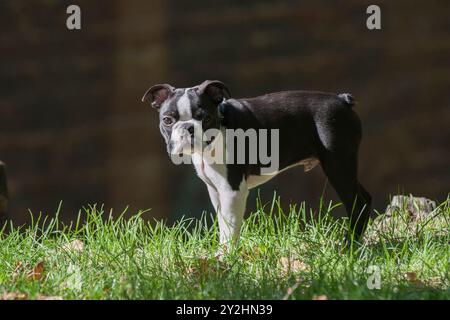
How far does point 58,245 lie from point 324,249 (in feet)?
4.96

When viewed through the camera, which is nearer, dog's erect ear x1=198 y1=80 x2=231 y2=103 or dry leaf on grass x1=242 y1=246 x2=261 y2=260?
dog's erect ear x1=198 y1=80 x2=231 y2=103

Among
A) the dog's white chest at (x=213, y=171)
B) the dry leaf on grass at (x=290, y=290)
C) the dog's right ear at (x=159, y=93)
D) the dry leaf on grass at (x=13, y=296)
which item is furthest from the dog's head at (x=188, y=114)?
the dry leaf on grass at (x=13, y=296)

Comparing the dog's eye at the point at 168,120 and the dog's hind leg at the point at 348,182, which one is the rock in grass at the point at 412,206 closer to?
the dog's hind leg at the point at 348,182

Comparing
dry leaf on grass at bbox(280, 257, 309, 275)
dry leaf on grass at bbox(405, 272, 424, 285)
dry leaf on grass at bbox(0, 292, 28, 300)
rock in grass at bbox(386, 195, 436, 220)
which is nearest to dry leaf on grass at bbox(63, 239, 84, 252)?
dry leaf on grass at bbox(0, 292, 28, 300)

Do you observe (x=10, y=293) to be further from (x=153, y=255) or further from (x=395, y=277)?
(x=395, y=277)

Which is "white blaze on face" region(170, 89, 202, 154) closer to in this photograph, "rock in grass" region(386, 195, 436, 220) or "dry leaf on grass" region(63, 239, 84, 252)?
"dry leaf on grass" region(63, 239, 84, 252)

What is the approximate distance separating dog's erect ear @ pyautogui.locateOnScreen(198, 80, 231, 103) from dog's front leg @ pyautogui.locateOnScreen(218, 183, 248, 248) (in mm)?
495

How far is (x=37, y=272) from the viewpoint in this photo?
4859 millimetres

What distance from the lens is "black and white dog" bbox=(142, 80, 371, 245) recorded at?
4.83 meters

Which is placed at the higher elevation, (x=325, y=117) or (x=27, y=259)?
(x=325, y=117)

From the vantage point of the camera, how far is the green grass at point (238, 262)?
4.37m
